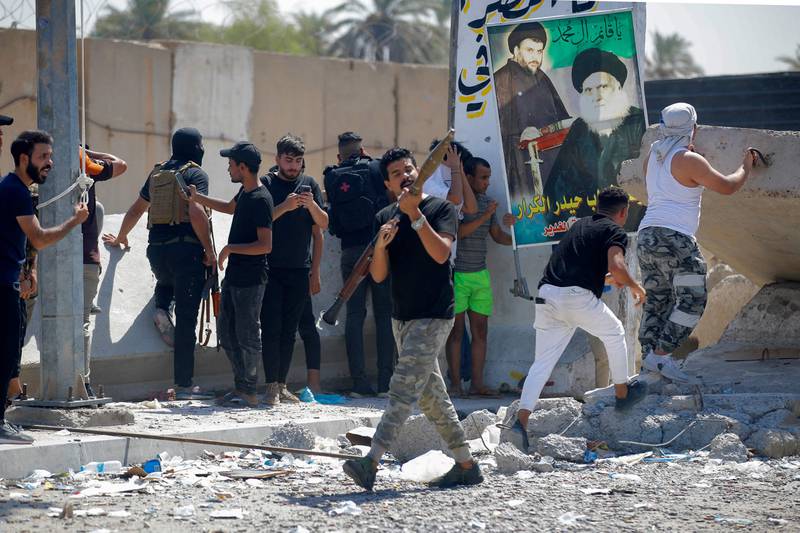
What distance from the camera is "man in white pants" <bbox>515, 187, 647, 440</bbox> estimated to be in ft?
24.1

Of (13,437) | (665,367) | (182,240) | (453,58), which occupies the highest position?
(453,58)

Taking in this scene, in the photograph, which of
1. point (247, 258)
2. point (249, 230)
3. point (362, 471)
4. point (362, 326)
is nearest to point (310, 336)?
point (362, 326)

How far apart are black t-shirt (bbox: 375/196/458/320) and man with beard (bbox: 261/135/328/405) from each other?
2705mm

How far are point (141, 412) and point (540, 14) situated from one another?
4922mm

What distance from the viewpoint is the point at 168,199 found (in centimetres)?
880

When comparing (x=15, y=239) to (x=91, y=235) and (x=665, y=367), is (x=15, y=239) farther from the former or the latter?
(x=665, y=367)

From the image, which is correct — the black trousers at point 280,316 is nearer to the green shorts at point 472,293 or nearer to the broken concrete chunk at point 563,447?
the green shorts at point 472,293

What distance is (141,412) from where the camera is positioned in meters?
8.03

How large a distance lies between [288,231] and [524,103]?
258 cm

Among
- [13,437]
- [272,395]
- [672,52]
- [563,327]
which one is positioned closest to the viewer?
[13,437]

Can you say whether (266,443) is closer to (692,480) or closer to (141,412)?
(141,412)

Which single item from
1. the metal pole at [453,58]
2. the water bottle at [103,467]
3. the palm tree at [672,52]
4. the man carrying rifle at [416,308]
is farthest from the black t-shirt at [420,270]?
the palm tree at [672,52]

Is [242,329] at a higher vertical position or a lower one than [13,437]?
higher

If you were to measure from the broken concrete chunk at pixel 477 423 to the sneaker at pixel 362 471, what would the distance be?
183 centimetres
